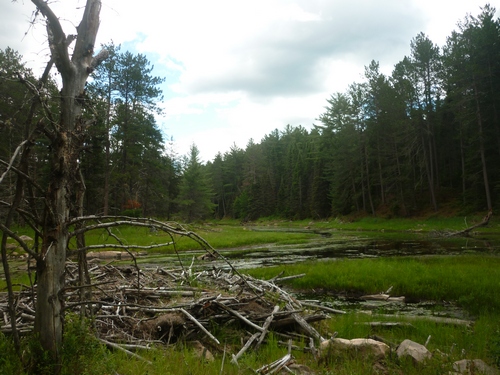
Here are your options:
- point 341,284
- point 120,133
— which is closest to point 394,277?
point 341,284

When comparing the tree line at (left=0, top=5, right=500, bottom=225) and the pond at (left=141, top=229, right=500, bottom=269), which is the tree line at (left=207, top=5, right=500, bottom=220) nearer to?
the tree line at (left=0, top=5, right=500, bottom=225)

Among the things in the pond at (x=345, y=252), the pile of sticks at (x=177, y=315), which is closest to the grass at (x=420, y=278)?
the pond at (x=345, y=252)

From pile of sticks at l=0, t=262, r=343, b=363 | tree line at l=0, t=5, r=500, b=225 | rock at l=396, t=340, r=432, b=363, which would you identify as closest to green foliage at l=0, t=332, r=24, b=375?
pile of sticks at l=0, t=262, r=343, b=363

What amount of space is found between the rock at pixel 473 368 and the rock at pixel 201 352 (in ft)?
Answer: 10.4

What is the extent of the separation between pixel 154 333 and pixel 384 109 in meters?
48.3

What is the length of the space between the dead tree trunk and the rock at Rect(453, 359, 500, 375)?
466 centimetres

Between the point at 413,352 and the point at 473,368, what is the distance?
71 cm

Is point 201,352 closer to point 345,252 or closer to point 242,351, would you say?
point 242,351

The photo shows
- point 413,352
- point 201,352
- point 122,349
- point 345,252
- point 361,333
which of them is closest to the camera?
point 122,349

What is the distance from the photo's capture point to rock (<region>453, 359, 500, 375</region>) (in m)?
4.47

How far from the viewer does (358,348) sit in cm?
519

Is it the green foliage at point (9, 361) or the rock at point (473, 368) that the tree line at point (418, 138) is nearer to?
the rock at point (473, 368)

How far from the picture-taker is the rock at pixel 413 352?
480 centimetres

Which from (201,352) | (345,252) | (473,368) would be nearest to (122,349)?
(201,352)
